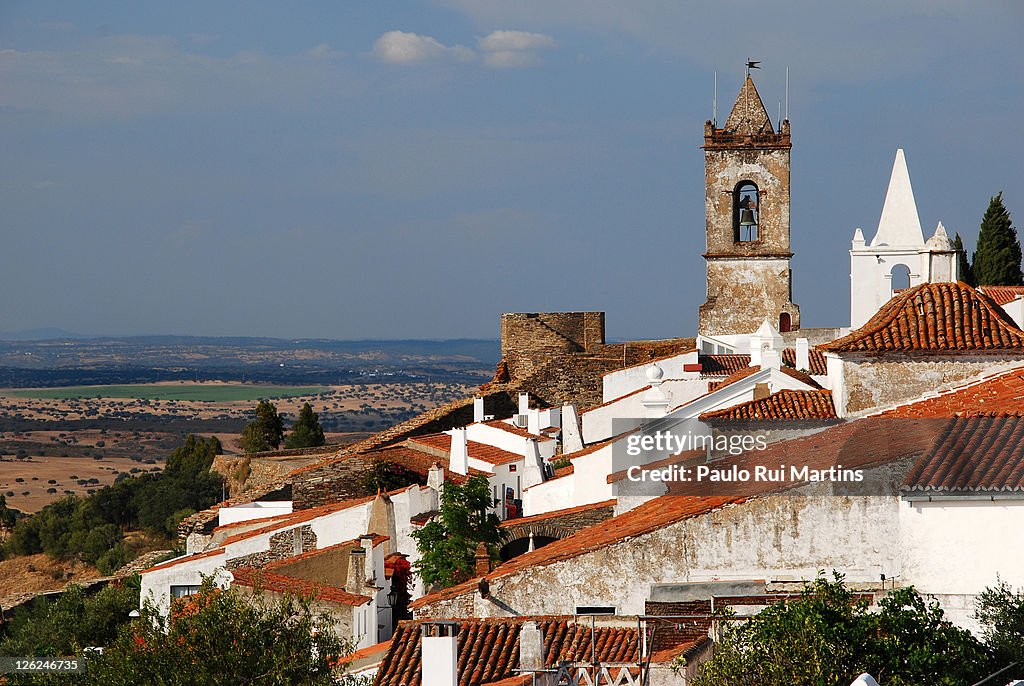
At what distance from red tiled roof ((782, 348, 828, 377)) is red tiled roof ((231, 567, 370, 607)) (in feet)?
33.6

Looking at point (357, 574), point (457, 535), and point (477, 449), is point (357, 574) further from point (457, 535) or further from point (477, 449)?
point (477, 449)

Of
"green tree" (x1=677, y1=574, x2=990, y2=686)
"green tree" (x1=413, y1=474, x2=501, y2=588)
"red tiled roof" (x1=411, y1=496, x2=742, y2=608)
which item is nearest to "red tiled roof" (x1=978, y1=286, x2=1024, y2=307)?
"green tree" (x1=413, y1=474, x2=501, y2=588)

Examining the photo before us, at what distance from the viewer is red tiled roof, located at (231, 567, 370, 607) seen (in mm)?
16688

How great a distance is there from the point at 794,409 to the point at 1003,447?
187 inches

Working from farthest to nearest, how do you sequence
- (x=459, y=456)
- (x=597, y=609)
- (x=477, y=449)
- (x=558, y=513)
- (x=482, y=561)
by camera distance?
1. (x=477, y=449)
2. (x=459, y=456)
3. (x=558, y=513)
4. (x=482, y=561)
5. (x=597, y=609)

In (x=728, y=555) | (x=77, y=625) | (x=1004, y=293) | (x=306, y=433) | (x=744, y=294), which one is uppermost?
(x=744, y=294)

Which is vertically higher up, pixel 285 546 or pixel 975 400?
pixel 975 400

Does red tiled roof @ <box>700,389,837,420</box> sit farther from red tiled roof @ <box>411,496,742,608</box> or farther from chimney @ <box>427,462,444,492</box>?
chimney @ <box>427,462,444,492</box>

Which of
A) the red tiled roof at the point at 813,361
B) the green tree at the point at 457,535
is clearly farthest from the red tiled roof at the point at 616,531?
the red tiled roof at the point at 813,361

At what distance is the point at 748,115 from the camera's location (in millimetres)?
43281

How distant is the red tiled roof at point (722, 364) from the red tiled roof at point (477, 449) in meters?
3.50

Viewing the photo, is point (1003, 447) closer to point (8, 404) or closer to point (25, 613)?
point (25, 613)

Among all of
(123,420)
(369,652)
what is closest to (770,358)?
(369,652)

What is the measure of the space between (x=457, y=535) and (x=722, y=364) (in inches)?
464
